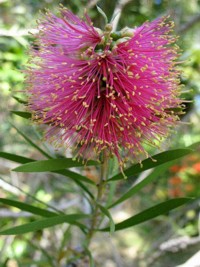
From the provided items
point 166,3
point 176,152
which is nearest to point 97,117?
point 176,152

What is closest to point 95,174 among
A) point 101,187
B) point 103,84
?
point 101,187

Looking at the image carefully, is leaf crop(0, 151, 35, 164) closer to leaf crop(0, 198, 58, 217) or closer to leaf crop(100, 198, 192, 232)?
leaf crop(0, 198, 58, 217)

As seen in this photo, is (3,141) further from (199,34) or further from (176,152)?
(176,152)

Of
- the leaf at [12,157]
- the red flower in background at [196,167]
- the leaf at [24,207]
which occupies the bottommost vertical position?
the red flower in background at [196,167]

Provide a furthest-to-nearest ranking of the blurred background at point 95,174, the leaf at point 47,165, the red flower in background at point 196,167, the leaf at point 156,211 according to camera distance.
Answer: the red flower in background at point 196,167, the blurred background at point 95,174, the leaf at point 156,211, the leaf at point 47,165

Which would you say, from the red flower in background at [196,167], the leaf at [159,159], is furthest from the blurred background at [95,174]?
the leaf at [159,159]

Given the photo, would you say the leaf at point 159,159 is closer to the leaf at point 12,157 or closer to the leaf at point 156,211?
A: the leaf at point 156,211

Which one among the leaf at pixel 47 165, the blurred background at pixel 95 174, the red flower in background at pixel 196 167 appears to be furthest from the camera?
the red flower in background at pixel 196 167
